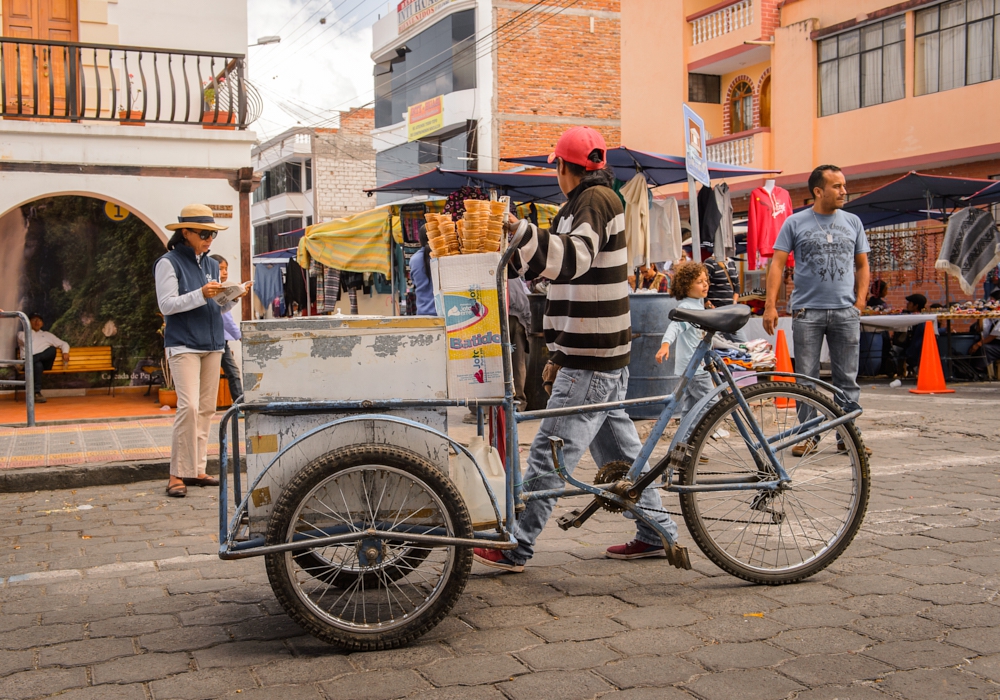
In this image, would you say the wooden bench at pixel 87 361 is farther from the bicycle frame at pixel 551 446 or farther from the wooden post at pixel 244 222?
the bicycle frame at pixel 551 446

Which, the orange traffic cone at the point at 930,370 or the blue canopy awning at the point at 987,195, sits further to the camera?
the blue canopy awning at the point at 987,195

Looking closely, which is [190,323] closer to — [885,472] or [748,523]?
[748,523]

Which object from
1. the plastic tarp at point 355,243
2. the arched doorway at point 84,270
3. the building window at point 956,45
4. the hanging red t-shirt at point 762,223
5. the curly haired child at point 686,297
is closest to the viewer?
the curly haired child at point 686,297

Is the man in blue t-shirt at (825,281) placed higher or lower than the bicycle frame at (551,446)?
higher

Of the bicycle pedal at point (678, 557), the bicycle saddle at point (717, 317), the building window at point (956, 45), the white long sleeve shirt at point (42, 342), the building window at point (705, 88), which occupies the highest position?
the building window at point (705, 88)

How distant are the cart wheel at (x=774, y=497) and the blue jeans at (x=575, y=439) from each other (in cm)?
25

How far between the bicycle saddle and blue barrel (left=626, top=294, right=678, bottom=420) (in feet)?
14.4

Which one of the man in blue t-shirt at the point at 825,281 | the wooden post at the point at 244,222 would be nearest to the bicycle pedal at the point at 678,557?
the man in blue t-shirt at the point at 825,281

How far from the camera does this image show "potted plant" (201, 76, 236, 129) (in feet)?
40.4

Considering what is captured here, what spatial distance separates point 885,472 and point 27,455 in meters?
6.74

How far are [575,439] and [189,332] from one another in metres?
3.63

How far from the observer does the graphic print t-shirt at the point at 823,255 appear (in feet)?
22.7

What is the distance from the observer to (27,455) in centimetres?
765

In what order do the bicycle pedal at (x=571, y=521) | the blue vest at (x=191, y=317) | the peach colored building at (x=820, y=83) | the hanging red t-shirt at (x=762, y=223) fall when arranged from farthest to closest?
the peach colored building at (x=820, y=83) → the hanging red t-shirt at (x=762, y=223) → the blue vest at (x=191, y=317) → the bicycle pedal at (x=571, y=521)
